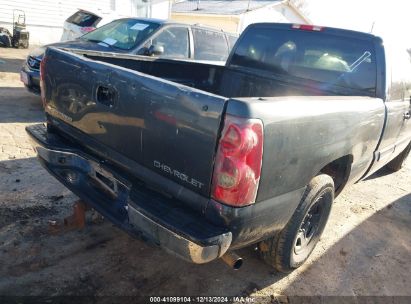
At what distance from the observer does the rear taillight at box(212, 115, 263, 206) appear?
1.91 m

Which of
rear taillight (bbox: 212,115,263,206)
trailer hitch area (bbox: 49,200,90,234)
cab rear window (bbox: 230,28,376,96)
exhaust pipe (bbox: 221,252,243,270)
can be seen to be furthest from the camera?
cab rear window (bbox: 230,28,376,96)

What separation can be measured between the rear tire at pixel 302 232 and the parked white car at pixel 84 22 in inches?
301

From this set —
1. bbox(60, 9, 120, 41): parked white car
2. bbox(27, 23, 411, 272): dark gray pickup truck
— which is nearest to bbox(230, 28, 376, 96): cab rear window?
bbox(27, 23, 411, 272): dark gray pickup truck

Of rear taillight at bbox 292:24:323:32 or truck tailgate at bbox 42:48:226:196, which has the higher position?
rear taillight at bbox 292:24:323:32

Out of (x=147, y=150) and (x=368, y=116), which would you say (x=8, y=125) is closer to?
(x=147, y=150)

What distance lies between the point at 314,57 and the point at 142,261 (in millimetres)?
2617

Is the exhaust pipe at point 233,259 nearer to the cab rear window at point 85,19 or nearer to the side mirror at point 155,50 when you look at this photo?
the side mirror at point 155,50

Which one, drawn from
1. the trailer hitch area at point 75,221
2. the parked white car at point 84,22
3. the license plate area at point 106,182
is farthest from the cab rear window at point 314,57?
the parked white car at point 84,22

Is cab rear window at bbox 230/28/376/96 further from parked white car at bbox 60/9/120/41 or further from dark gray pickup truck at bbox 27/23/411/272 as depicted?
parked white car at bbox 60/9/120/41

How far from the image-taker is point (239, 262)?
2.31 metres

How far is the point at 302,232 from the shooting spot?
3125mm

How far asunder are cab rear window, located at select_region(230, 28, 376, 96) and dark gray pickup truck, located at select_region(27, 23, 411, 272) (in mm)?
13

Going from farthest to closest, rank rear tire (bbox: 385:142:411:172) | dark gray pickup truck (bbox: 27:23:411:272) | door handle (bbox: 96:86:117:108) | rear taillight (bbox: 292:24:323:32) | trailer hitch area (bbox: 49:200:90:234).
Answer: rear tire (bbox: 385:142:411:172) < rear taillight (bbox: 292:24:323:32) < trailer hitch area (bbox: 49:200:90:234) < door handle (bbox: 96:86:117:108) < dark gray pickup truck (bbox: 27:23:411:272)

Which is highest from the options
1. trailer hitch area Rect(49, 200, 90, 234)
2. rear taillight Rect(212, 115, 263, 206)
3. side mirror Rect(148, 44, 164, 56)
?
side mirror Rect(148, 44, 164, 56)
